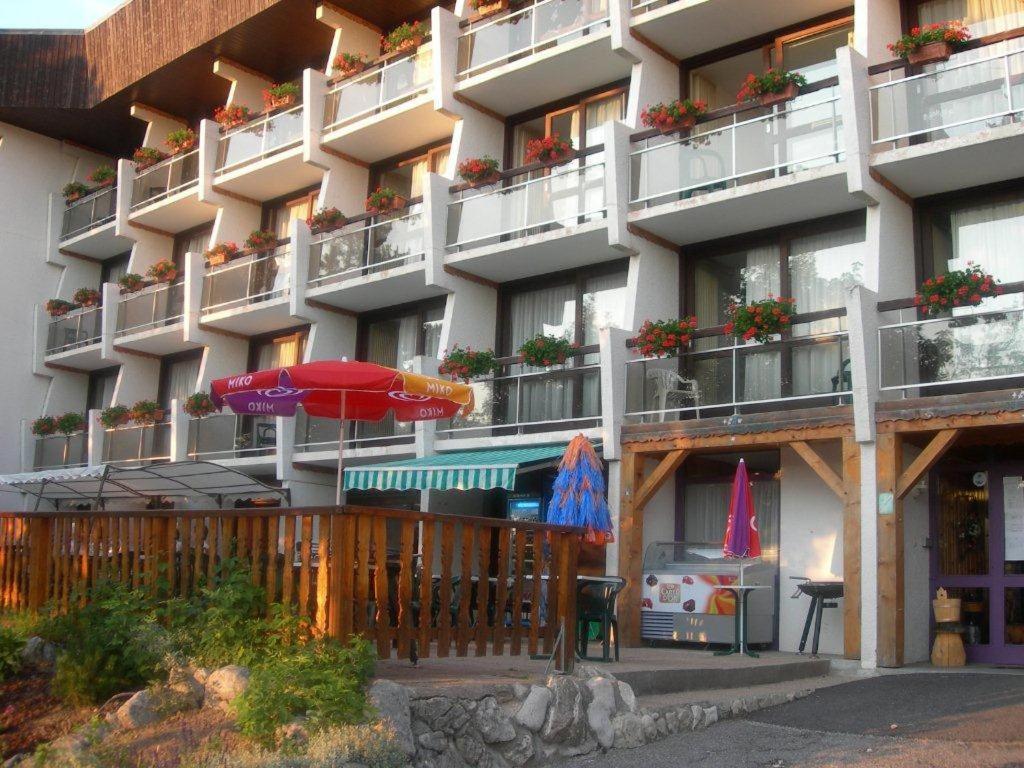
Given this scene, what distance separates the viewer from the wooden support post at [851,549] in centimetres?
1387

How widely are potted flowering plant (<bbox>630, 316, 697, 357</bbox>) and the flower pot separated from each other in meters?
4.46

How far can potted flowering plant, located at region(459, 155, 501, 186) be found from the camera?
1934 centimetres

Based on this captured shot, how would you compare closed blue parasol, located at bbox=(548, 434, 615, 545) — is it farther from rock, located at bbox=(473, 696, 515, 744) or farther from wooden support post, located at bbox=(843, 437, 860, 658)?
rock, located at bbox=(473, 696, 515, 744)

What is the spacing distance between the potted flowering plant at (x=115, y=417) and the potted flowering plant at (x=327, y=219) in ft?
22.6

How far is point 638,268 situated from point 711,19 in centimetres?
408

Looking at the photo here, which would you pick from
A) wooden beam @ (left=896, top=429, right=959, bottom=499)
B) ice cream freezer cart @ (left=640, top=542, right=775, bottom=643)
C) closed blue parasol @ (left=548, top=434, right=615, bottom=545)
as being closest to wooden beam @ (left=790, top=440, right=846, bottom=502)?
wooden beam @ (left=896, top=429, right=959, bottom=499)

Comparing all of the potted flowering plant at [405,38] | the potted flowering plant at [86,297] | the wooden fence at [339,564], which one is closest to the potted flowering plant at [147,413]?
the potted flowering plant at [86,297]

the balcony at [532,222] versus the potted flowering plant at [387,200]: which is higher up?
the potted flowering plant at [387,200]

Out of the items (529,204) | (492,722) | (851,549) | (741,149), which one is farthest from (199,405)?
(492,722)

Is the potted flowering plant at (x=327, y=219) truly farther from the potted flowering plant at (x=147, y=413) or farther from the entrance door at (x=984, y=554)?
the entrance door at (x=984, y=554)

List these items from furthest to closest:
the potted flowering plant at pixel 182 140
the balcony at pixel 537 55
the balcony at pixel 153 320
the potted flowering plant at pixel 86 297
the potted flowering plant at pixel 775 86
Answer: the potted flowering plant at pixel 86 297, the potted flowering plant at pixel 182 140, the balcony at pixel 153 320, the balcony at pixel 537 55, the potted flowering plant at pixel 775 86

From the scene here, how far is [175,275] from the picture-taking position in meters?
26.5

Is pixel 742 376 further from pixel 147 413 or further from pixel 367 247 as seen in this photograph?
pixel 147 413

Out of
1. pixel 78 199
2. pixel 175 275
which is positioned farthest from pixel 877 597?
pixel 78 199
